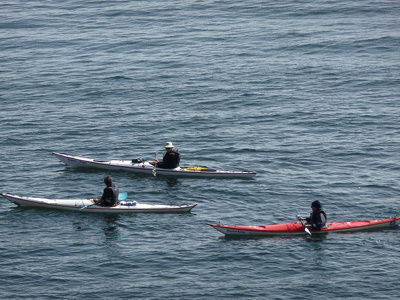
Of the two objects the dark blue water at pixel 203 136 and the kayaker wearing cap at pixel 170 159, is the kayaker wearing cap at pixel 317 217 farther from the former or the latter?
the kayaker wearing cap at pixel 170 159

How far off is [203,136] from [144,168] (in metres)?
7.62

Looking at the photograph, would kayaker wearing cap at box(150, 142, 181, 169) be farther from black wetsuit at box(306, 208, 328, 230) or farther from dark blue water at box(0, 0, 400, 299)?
black wetsuit at box(306, 208, 328, 230)

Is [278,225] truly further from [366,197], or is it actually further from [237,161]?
[237,161]

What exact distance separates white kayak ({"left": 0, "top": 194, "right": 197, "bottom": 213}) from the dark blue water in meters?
0.38

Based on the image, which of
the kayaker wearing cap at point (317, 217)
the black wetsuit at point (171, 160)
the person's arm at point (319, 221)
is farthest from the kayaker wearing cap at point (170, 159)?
the person's arm at point (319, 221)

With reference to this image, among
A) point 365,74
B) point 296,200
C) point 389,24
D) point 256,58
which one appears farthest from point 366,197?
point 389,24

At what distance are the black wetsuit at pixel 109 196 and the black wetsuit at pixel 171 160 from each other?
5.55 m

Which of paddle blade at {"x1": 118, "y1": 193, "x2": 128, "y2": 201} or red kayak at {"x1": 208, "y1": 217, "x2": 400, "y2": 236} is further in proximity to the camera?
paddle blade at {"x1": 118, "y1": 193, "x2": 128, "y2": 201}

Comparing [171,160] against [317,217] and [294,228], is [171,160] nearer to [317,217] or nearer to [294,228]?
[294,228]

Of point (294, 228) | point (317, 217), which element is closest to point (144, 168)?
point (294, 228)

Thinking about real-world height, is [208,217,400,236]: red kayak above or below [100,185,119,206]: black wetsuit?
below

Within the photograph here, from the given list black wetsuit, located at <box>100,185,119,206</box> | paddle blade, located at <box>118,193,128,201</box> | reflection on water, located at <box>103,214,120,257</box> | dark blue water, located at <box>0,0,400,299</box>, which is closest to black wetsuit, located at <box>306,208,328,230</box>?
dark blue water, located at <box>0,0,400,299</box>

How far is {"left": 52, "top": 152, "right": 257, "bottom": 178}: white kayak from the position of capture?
121 feet

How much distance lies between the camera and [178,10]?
260 ft
